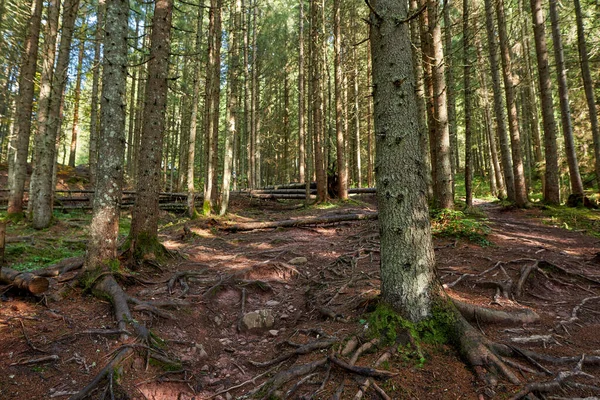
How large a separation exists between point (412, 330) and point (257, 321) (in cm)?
237

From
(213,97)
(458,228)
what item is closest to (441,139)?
(458,228)

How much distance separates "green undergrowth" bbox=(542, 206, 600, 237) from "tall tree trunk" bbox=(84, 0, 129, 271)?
10655mm

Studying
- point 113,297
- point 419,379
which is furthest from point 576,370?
point 113,297

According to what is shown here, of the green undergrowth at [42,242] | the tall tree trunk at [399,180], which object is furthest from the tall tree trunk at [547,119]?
the green undergrowth at [42,242]

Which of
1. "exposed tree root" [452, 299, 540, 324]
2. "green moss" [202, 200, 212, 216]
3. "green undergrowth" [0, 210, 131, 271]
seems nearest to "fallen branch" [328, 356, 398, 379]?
"exposed tree root" [452, 299, 540, 324]

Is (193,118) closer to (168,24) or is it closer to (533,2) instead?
(168,24)

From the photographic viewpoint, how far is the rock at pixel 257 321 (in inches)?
172

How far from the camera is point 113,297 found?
4.07m

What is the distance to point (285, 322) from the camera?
14.7 ft

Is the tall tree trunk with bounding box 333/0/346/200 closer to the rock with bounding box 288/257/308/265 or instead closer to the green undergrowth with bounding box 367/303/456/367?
the rock with bounding box 288/257/308/265

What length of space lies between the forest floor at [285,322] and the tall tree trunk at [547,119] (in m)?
4.52

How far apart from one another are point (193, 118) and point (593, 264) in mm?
12423

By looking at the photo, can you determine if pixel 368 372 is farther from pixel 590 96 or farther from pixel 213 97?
pixel 590 96

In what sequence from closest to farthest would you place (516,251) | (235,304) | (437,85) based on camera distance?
1. (235,304)
2. (516,251)
3. (437,85)
